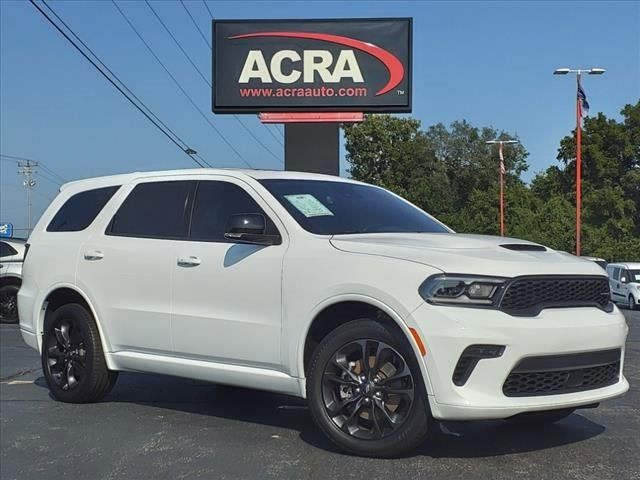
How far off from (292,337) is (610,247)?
39627 millimetres

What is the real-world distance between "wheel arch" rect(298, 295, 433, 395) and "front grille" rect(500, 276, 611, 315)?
1.91 ft

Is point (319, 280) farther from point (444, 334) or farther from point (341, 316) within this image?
point (444, 334)

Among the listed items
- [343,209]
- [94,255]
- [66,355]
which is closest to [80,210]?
[94,255]

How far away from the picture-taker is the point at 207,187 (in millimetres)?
5629

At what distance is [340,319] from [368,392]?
1.72 ft

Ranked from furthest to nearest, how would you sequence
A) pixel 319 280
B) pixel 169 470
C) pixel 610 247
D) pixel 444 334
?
pixel 610 247, pixel 319 280, pixel 169 470, pixel 444 334

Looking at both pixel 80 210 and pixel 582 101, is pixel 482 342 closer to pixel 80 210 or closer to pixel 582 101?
pixel 80 210

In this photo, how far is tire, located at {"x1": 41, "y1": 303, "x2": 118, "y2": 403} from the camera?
5898mm

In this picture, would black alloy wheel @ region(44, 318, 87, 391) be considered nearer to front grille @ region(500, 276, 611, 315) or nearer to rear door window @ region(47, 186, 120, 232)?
rear door window @ region(47, 186, 120, 232)

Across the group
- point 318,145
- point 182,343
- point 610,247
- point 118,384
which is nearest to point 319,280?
point 182,343

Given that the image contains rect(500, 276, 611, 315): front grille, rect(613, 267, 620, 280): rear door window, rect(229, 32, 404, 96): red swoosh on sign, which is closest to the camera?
rect(500, 276, 611, 315): front grille

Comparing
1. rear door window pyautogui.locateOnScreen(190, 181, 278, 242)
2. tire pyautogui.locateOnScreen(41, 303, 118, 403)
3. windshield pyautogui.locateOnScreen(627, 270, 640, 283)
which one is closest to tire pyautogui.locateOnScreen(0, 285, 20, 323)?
tire pyautogui.locateOnScreen(41, 303, 118, 403)

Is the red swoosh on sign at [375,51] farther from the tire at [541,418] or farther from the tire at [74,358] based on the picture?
the tire at [541,418]

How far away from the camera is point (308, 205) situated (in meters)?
5.24
